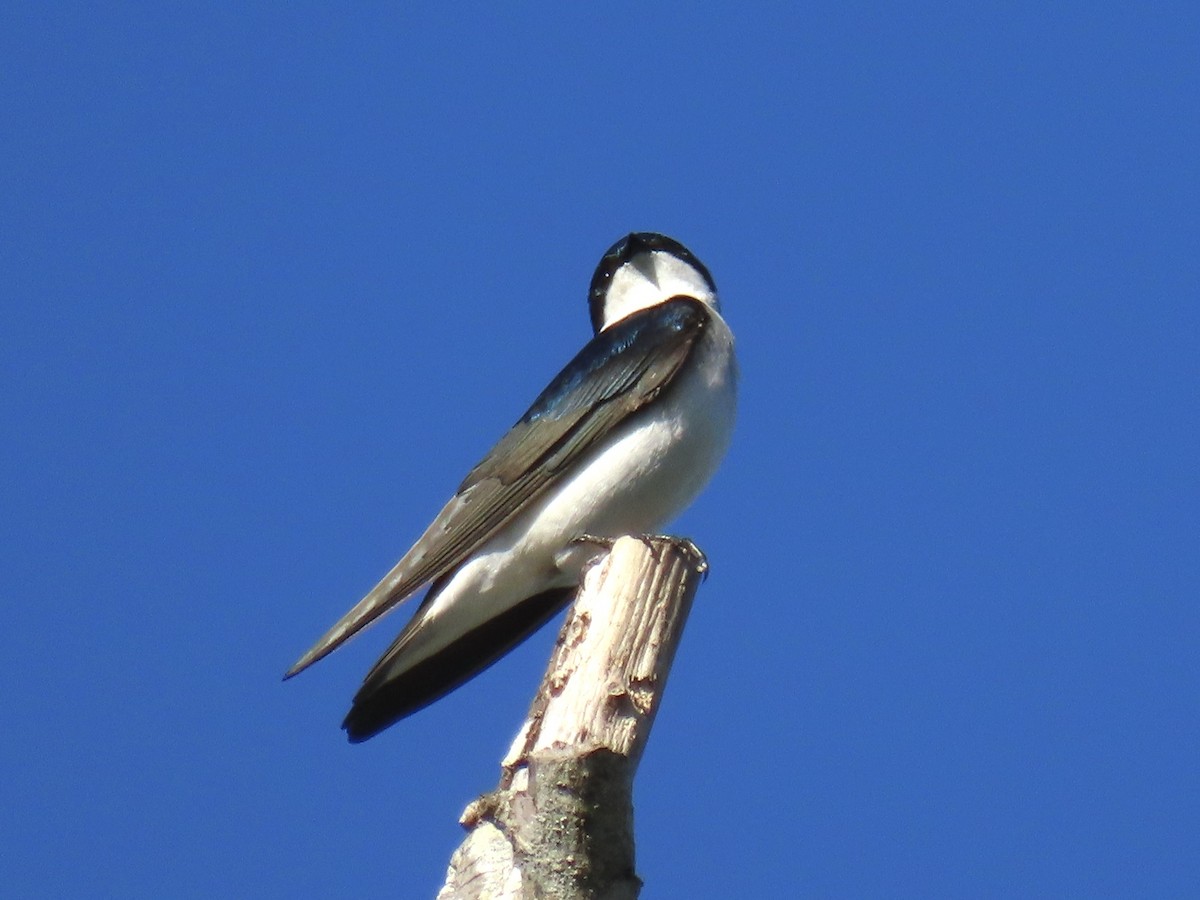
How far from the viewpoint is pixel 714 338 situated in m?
5.79

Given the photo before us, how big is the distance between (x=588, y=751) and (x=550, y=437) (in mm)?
2372

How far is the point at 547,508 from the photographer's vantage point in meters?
5.41

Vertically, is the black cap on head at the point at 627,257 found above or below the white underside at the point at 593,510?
above

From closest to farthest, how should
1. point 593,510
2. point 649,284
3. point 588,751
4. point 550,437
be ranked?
point 588,751 → point 593,510 → point 550,437 → point 649,284

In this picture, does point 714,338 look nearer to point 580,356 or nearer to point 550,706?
point 580,356

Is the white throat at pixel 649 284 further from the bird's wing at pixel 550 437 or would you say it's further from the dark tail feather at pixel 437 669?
the dark tail feather at pixel 437 669

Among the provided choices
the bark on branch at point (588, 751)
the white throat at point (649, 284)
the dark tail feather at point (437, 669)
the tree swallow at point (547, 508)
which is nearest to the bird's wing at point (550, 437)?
the tree swallow at point (547, 508)

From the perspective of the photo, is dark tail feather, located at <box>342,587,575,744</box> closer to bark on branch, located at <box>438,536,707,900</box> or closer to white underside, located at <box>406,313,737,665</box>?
white underside, located at <box>406,313,737,665</box>

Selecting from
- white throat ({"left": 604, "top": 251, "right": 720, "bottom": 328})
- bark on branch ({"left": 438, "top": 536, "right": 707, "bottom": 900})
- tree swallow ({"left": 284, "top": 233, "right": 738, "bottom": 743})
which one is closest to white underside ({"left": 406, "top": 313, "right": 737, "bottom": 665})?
tree swallow ({"left": 284, "top": 233, "right": 738, "bottom": 743})

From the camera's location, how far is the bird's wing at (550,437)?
17.2 feet

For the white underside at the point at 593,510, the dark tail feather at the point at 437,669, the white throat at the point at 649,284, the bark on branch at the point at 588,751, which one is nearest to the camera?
the bark on branch at the point at 588,751

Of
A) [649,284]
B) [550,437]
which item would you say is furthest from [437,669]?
[649,284]

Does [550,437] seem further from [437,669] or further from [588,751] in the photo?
[588,751]

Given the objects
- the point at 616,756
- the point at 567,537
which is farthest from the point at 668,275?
the point at 616,756
